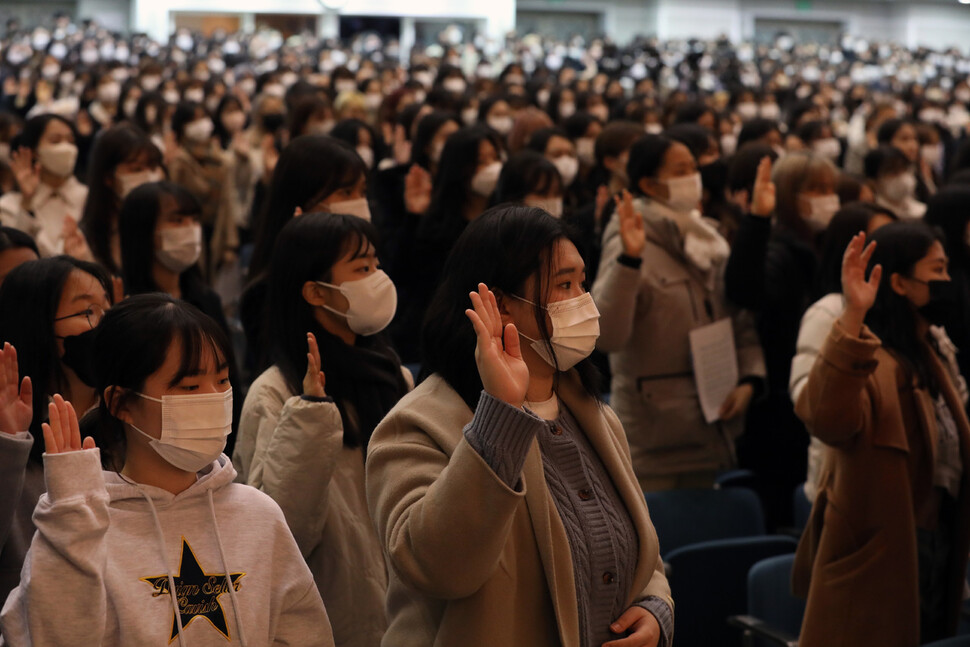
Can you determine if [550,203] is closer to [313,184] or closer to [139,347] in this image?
[313,184]

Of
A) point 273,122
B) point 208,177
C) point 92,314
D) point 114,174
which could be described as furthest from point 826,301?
point 273,122

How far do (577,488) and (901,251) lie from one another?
5.48ft

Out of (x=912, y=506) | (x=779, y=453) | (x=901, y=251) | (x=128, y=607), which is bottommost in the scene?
(x=779, y=453)

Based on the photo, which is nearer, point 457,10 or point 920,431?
point 920,431

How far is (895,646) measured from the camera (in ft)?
10.5

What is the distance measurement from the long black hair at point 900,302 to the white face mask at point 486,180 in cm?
192

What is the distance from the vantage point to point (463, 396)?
2168 mm

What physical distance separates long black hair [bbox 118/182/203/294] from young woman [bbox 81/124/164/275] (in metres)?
0.74

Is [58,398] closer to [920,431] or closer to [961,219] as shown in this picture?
[920,431]

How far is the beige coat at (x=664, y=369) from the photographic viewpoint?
4.23 meters

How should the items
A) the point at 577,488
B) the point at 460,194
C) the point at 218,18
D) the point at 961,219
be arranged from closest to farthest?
the point at 577,488 → the point at 961,219 → the point at 460,194 → the point at 218,18

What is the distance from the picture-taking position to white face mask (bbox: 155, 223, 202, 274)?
400 centimetres

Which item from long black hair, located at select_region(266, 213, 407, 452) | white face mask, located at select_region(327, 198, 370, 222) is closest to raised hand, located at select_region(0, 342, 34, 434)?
long black hair, located at select_region(266, 213, 407, 452)

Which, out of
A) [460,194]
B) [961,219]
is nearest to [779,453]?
[961,219]
